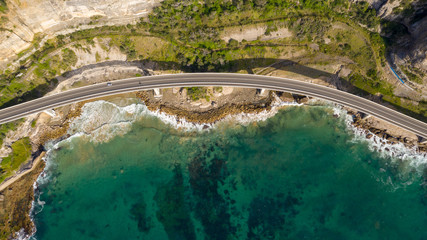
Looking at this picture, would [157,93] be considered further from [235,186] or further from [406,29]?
[406,29]

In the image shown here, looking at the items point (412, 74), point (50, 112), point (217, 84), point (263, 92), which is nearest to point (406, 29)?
point (412, 74)

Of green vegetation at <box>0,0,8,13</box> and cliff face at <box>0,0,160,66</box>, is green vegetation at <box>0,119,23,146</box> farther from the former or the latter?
green vegetation at <box>0,0,8,13</box>

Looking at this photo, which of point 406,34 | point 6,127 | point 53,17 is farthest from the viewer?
point 406,34

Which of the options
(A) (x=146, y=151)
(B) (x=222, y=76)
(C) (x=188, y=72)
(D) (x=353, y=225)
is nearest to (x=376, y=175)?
(D) (x=353, y=225)

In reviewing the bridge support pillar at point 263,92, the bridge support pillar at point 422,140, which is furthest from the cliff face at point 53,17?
the bridge support pillar at point 422,140

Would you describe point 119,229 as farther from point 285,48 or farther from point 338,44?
point 338,44

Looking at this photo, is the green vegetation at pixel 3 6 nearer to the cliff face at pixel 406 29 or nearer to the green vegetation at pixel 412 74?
the cliff face at pixel 406 29
